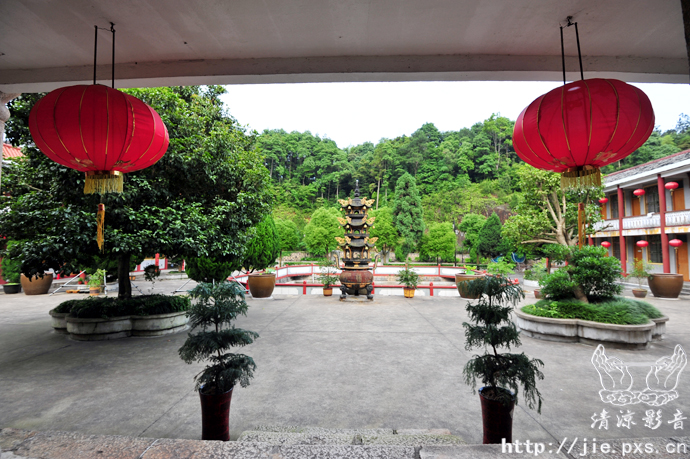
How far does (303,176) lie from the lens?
51.4m

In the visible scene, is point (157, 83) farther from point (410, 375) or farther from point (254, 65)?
point (410, 375)

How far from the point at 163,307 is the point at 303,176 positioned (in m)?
45.6

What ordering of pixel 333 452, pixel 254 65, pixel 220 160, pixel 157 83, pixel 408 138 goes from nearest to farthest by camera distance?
pixel 333 452 < pixel 254 65 < pixel 157 83 < pixel 220 160 < pixel 408 138

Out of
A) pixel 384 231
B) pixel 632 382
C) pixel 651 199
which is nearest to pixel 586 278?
pixel 632 382

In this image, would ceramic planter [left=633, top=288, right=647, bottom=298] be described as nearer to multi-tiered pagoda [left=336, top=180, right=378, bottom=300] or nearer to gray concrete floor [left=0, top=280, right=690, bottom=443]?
gray concrete floor [left=0, top=280, right=690, bottom=443]

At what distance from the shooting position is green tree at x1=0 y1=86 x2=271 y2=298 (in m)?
5.73

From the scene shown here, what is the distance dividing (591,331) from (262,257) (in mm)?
9140

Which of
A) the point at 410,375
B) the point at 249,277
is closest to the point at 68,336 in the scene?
the point at 249,277

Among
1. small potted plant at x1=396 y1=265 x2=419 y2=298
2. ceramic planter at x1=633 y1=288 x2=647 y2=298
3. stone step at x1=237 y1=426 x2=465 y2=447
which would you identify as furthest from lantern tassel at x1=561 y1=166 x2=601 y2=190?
ceramic planter at x1=633 y1=288 x2=647 y2=298

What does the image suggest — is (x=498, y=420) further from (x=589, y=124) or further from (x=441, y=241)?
(x=441, y=241)

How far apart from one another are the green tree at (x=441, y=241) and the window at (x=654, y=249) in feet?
37.8

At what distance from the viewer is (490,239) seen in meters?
24.8

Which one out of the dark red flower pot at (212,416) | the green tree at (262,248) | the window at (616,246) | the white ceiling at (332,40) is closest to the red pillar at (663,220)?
the window at (616,246)

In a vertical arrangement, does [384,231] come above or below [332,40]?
below
